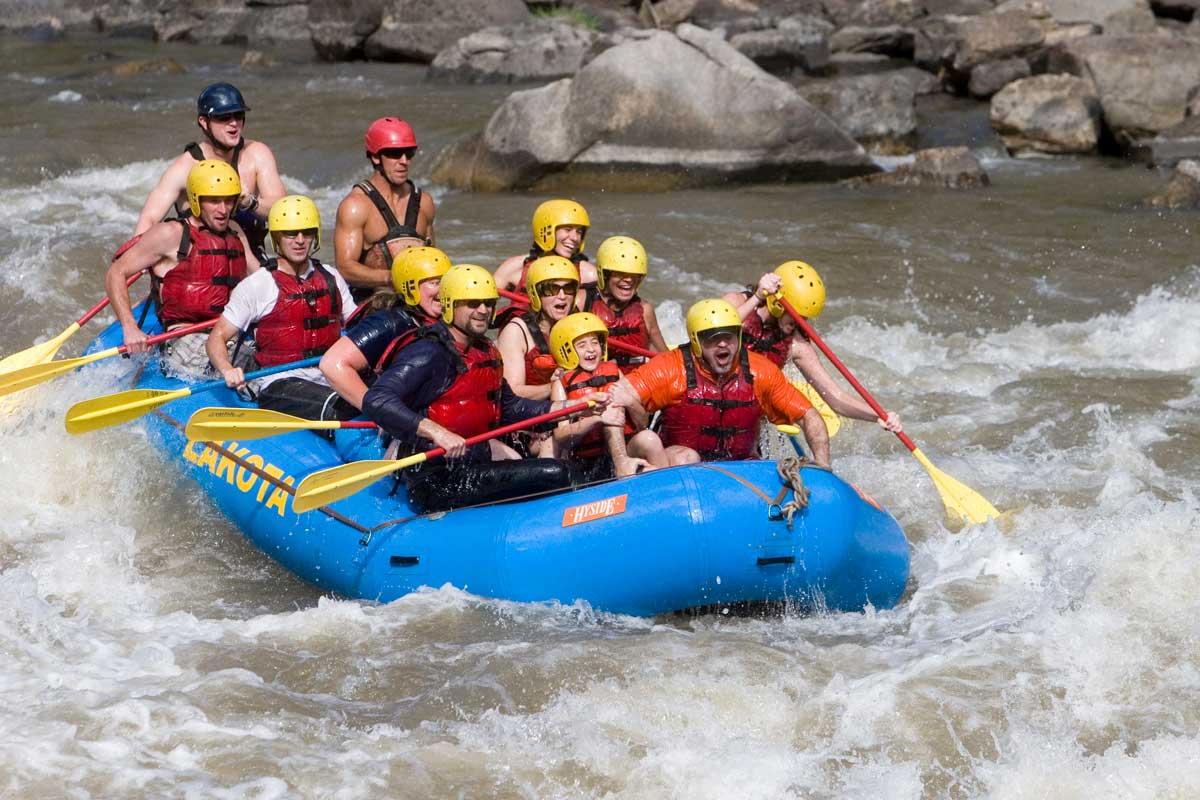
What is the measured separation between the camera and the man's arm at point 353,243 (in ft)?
23.5

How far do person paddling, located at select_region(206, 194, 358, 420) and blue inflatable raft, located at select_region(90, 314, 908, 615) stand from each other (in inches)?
33.3

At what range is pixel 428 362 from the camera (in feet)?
18.6

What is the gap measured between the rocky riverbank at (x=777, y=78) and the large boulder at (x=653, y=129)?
14 millimetres

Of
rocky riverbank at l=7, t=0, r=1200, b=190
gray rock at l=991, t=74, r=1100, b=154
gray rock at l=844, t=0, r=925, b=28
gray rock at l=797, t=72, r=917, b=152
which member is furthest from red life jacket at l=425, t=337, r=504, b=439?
gray rock at l=844, t=0, r=925, b=28

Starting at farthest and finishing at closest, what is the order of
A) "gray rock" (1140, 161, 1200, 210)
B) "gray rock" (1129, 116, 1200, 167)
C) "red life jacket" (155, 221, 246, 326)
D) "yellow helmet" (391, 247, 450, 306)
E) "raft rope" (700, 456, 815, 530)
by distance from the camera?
"gray rock" (1129, 116, 1200, 167)
"gray rock" (1140, 161, 1200, 210)
"red life jacket" (155, 221, 246, 326)
"yellow helmet" (391, 247, 450, 306)
"raft rope" (700, 456, 815, 530)

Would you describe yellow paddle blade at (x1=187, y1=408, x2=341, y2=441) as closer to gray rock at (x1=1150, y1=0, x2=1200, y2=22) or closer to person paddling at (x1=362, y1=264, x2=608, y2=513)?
person paddling at (x1=362, y1=264, x2=608, y2=513)

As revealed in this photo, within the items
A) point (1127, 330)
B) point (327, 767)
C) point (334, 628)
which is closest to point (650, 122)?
point (1127, 330)

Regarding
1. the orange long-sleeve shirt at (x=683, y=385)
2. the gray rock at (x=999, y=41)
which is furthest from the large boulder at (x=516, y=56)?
the orange long-sleeve shirt at (x=683, y=385)

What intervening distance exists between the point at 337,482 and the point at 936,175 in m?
9.27

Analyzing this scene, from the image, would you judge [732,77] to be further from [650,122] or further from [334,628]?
[334,628]

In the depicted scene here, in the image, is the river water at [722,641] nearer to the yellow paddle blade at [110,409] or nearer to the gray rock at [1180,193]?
the yellow paddle blade at [110,409]

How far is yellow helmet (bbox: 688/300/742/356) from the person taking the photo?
5.69 meters

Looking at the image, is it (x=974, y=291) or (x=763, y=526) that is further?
(x=974, y=291)

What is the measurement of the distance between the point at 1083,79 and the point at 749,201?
4.85m
